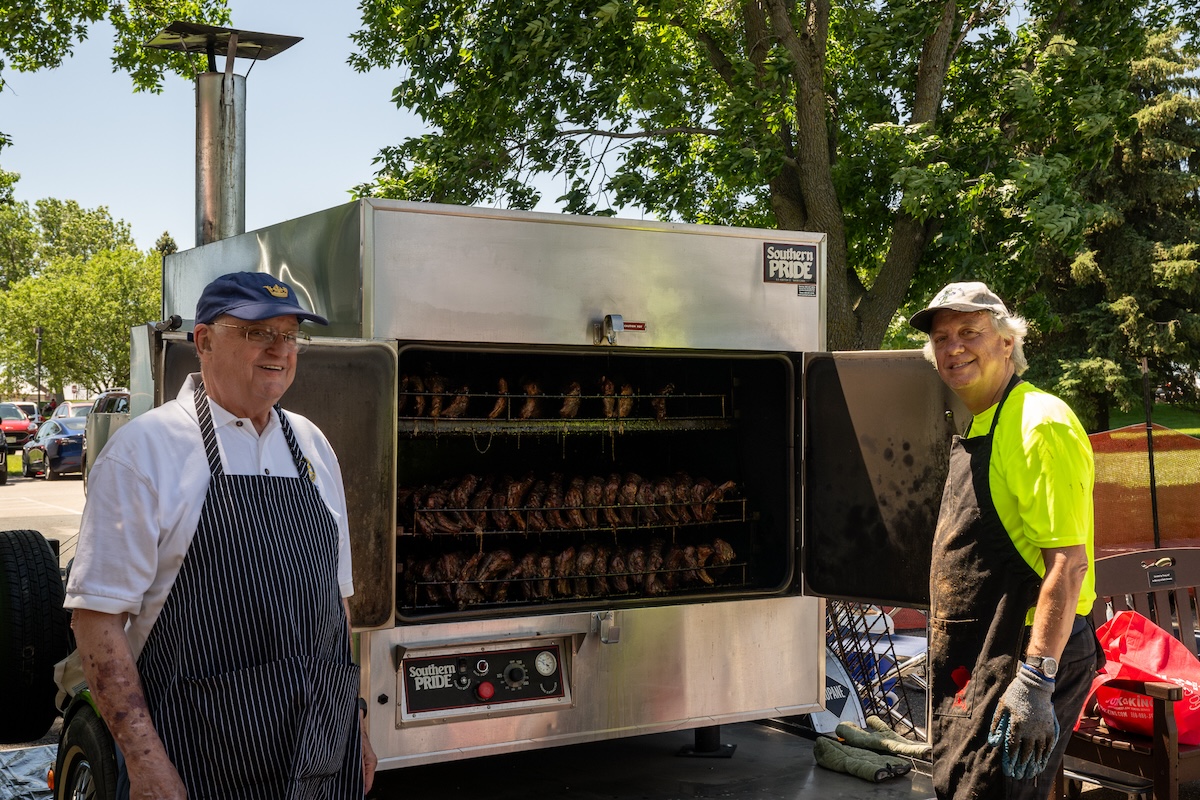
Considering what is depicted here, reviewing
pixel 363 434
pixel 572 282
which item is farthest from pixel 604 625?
pixel 572 282

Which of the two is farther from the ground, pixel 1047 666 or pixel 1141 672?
pixel 1047 666

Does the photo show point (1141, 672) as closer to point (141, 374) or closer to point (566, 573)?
point (566, 573)

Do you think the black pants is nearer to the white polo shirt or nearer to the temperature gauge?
the temperature gauge

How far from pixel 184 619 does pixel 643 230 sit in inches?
101

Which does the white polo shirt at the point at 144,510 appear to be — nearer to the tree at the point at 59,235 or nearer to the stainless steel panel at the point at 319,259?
the stainless steel panel at the point at 319,259

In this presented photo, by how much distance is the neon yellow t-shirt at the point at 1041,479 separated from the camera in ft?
9.12

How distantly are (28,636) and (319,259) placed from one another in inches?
76.3

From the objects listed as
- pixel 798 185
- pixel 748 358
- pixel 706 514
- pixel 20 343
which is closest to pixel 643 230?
pixel 748 358

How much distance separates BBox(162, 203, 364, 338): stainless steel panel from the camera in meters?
3.82

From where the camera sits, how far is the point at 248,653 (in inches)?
90.6

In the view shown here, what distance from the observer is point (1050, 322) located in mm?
14625

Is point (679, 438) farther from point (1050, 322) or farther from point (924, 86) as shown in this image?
point (1050, 322)

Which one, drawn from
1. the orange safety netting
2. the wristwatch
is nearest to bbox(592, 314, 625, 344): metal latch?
the wristwatch

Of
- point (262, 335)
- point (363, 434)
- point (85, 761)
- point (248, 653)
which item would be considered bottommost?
point (85, 761)
